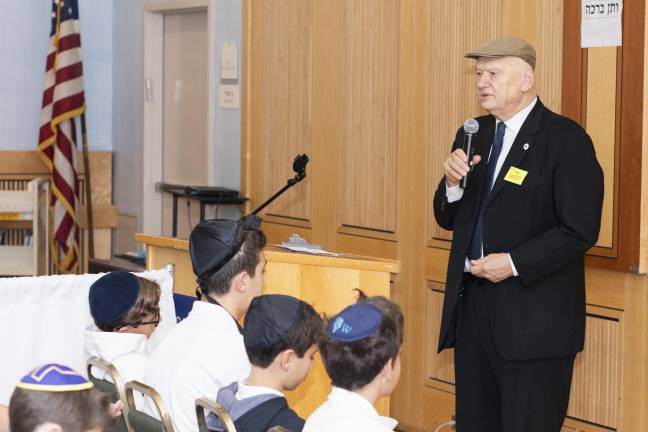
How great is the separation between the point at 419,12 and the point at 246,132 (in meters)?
A: 1.81

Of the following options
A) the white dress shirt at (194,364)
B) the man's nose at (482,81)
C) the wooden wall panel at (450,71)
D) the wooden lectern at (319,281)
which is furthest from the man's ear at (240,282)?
the wooden wall panel at (450,71)

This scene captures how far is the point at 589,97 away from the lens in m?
4.18

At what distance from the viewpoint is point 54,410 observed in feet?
6.33

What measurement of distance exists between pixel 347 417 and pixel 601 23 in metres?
2.46

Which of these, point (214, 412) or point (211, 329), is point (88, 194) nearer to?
point (211, 329)

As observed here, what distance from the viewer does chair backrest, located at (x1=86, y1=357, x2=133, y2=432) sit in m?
2.86

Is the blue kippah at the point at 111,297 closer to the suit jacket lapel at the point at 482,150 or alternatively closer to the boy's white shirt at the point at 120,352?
the boy's white shirt at the point at 120,352

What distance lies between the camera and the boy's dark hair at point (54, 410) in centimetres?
193

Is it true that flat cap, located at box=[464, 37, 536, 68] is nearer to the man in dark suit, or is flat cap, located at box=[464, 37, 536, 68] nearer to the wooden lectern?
the man in dark suit

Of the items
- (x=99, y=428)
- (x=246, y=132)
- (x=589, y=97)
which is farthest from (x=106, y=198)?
(x=99, y=428)

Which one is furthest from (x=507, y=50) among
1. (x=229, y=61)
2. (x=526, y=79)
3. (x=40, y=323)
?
(x=229, y=61)

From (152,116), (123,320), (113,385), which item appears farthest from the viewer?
(152,116)

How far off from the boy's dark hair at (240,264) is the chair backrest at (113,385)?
37cm

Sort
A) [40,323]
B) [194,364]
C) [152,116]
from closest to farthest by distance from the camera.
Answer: [194,364], [40,323], [152,116]
